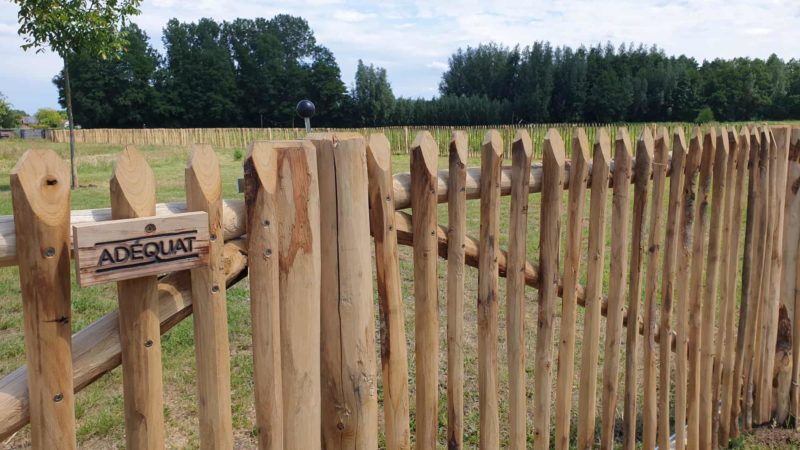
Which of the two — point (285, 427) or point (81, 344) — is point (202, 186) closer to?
point (81, 344)

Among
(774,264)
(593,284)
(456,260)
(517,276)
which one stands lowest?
(774,264)

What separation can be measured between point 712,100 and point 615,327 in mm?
82424

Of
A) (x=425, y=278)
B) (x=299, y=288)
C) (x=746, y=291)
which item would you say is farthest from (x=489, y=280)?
(x=746, y=291)

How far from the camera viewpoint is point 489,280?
216cm

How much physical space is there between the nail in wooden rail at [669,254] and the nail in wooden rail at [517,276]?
0.92 m

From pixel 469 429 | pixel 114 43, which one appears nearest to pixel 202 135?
pixel 114 43

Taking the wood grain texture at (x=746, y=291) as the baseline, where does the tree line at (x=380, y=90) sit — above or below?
above

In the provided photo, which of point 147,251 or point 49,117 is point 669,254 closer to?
point 147,251

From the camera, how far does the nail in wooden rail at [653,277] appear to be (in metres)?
2.80

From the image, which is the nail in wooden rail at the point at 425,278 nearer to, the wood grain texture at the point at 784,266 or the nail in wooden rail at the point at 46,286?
the nail in wooden rail at the point at 46,286

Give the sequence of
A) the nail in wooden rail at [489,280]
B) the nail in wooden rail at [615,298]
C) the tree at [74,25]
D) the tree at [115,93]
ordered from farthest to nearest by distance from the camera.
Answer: the tree at [115,93] < the tree at [74,25] < the nail in wooden rail at [615,298] < the nail in wooden rail at [489,280]

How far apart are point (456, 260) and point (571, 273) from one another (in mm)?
650

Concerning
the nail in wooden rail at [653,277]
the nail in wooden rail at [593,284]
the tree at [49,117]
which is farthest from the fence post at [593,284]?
the tree at [49,117]

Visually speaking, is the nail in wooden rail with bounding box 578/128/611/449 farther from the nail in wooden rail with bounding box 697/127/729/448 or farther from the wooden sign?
the wooden sign
